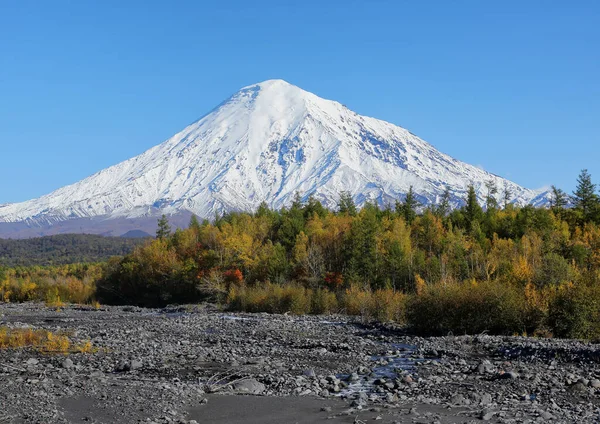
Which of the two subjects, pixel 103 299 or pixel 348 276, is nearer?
pixel 348 276

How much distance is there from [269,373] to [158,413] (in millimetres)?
6136

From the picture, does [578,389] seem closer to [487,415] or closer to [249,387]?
[487,415]

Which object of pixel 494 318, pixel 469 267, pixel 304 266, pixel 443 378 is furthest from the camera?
pixel 304 266

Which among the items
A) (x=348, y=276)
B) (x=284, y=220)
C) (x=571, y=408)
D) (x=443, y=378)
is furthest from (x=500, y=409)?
(x=284, y=220)

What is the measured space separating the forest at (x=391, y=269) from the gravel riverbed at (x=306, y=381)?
3.56 meters

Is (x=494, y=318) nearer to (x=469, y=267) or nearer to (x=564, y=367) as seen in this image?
(x=564, y=367)

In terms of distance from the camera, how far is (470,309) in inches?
1331

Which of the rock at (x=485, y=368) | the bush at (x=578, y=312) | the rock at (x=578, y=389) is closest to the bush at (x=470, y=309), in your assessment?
the bush at (x=578, y=312)

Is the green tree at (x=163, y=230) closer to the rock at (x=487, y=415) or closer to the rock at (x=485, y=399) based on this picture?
the rock at (x=485, y=399)

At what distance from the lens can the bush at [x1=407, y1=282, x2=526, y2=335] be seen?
107 feet

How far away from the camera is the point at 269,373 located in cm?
2130

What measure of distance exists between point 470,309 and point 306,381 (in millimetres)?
16328

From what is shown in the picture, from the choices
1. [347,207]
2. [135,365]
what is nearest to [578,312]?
[135,365]

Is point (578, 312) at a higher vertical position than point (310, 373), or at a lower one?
higher
